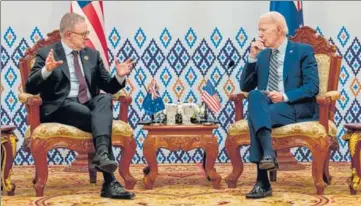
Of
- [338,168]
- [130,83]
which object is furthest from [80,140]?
[338,168]

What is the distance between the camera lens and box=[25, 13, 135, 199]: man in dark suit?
4797mm

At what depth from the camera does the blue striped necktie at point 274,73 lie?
203 inches

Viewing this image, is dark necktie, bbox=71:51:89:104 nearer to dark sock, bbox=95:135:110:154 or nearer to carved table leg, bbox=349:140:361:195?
dark sock, bbox=95:135:110:154

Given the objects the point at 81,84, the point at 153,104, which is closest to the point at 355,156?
the point at 153,104

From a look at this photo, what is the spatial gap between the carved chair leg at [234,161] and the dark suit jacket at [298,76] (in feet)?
1.71

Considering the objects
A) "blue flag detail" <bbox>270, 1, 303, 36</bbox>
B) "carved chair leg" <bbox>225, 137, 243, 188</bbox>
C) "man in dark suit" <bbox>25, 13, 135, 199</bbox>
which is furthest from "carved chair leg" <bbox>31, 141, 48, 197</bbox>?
"blue flag detail" <bbox>270, 1, 303, 36</bbox>

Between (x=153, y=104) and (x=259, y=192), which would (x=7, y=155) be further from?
(x=259, y=192)

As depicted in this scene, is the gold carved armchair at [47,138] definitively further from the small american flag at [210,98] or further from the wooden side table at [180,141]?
the small american flag at [210,98]

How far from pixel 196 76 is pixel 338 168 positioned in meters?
1.82

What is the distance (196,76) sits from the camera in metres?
7.21

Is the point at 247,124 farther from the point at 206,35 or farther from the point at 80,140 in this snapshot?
the point at 206,35

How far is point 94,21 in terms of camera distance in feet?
21.3

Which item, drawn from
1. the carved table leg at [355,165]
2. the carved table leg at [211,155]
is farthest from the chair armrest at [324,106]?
the carved table leg at [211,155]

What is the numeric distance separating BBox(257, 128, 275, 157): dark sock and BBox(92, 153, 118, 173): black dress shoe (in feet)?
3.48
